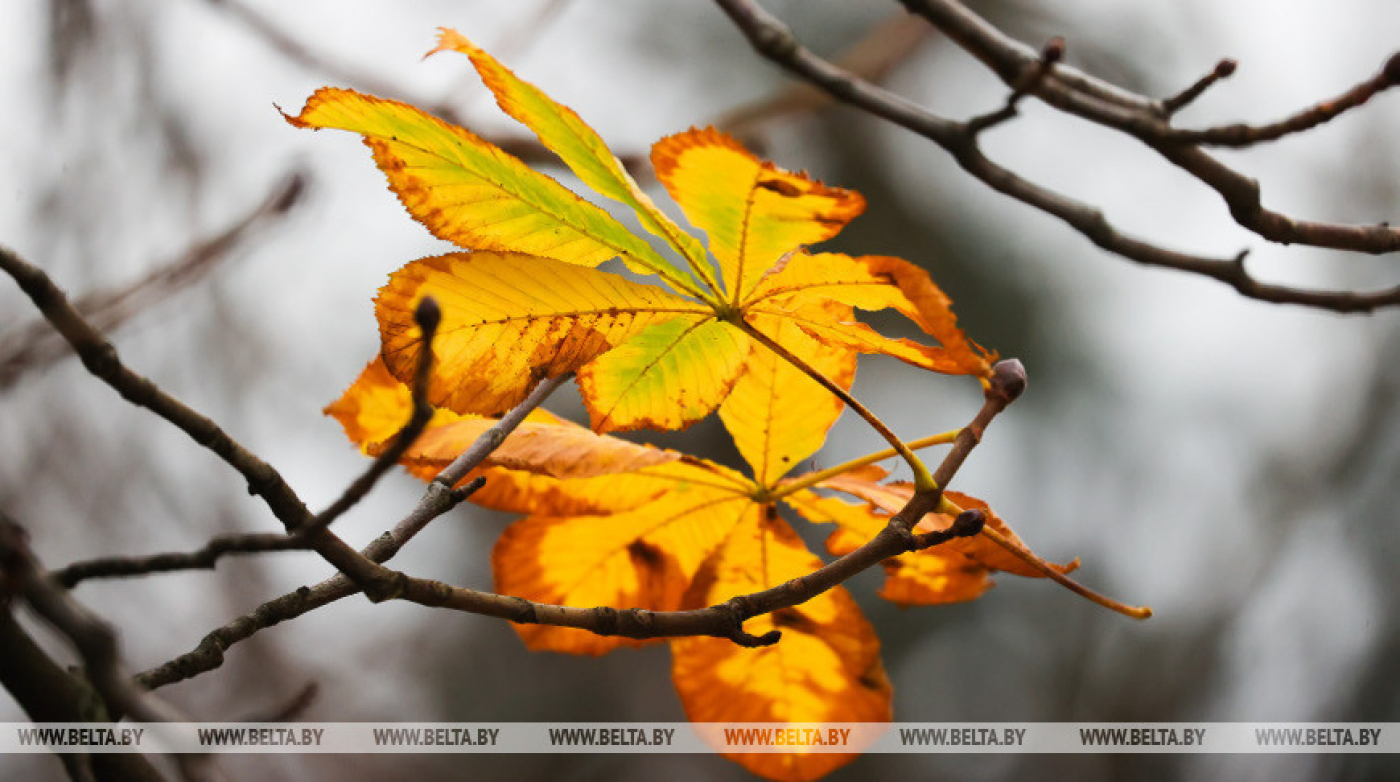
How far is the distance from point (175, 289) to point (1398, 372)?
4361 millimetres

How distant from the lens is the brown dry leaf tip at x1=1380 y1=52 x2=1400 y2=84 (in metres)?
0.76

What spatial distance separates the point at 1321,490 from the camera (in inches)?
153

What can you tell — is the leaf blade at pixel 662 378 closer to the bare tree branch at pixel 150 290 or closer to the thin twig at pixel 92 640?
the thin twig at pixel 92 640

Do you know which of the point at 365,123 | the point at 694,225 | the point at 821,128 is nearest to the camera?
the point at 365,123

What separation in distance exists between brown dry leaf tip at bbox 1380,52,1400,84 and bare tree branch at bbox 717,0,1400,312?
0.30 ft

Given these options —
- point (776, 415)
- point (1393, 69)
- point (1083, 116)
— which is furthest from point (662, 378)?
point (1393, 69)

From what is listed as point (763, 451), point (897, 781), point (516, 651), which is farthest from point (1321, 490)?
point (763, 451)

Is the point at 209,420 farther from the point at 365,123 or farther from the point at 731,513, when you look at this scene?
the point at 731,513

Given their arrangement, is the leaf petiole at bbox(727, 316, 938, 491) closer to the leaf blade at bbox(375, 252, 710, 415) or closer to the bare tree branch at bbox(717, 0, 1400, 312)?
the leaf blade at bbox(375, 252, 710, 415)

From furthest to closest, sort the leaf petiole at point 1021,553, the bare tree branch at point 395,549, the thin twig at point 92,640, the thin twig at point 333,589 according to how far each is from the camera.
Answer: the leaf petiole at point 1021,553
the thin twig at point 333,589
the bare tree branch at point 395,549
the thin twig at point 92,640

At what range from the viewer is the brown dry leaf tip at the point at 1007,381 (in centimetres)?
71

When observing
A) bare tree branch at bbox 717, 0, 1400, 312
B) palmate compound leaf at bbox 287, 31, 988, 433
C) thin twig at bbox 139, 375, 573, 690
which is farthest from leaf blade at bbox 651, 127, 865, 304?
bare tree branch at bbox 717, 0, 1400, 312

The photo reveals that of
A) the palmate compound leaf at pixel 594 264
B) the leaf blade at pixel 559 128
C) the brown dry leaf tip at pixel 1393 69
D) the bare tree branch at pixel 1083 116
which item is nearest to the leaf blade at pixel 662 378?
the palmate compound leaf at pixel 594 264

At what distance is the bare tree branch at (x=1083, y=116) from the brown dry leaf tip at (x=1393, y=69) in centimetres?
9
